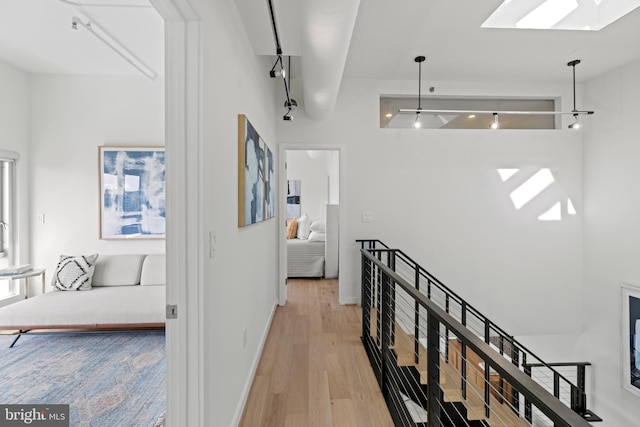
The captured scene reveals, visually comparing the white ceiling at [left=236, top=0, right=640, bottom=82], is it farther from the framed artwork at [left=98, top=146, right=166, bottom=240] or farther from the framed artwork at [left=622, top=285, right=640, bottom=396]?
the framed artwork at [left=622, top=285, right=640, bottom=396]

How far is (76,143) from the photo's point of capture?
3576mm

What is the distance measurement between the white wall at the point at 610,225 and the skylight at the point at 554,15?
1.21 m

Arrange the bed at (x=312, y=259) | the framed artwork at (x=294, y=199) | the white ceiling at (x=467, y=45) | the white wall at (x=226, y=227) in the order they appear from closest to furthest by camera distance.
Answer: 1. the white wall at (x=226, y=227)
2. the white ceiling at (x=467, y=45)
3. the bed at (x=312, y=259)
4. the framed artwork at (x=294, y=199)

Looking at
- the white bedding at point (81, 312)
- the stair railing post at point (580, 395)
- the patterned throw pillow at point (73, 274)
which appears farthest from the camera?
the stair railing post at point (580, 395)

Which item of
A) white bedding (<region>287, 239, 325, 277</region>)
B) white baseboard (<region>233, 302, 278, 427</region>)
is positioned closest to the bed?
white bedding (<region>287, 239, 325, 277</region>)

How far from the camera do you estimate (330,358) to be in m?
2.65

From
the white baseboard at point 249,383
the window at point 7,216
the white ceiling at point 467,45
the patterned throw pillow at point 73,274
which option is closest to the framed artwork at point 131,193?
A: the patterned throw pillow at point 73,274

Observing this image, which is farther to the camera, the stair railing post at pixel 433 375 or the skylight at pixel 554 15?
the skylight at pixel 554 15

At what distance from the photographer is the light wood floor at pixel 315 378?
1927 mm

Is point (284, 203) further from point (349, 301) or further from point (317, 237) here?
point (317, 237)

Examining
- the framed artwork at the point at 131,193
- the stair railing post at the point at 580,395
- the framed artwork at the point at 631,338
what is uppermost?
the framed artwork at the point at 131,193

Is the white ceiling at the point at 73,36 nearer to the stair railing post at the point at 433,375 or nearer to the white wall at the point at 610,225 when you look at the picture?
the stair railing post at the point at 433,375

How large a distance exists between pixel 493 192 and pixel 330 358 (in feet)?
10.1

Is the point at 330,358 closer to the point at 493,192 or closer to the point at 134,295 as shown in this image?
the point at 134,295
